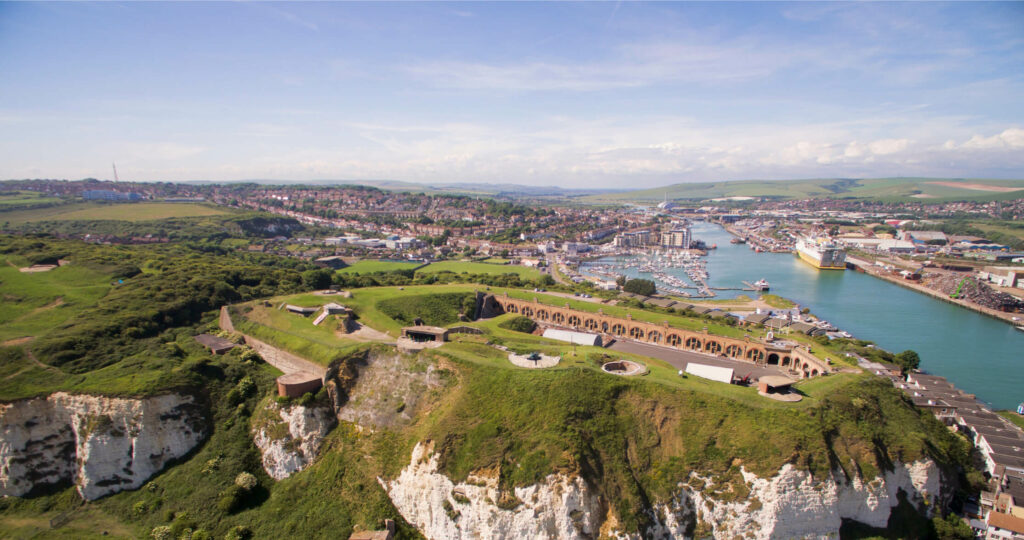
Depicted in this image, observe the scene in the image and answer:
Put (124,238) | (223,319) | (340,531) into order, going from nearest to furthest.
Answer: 1. (340,531)
2. (223,319)
3. (124,238)

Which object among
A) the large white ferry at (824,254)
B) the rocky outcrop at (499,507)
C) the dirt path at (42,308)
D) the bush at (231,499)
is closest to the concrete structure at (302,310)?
the bush at (231,499)

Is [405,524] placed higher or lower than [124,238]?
lower

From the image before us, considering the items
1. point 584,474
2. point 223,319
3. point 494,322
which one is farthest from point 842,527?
point 223,319

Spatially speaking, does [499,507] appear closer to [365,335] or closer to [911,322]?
[365,335]

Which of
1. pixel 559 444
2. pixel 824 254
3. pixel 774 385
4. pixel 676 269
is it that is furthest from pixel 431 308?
pixel 824 254

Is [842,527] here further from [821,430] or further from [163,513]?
[163,513]
